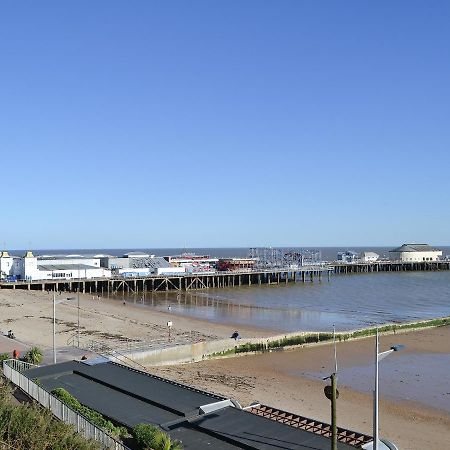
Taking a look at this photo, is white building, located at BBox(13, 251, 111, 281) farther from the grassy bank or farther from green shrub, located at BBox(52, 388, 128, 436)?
green shrub, located at BBox(52, 388, 128, 436)

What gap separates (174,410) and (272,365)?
1779 cm

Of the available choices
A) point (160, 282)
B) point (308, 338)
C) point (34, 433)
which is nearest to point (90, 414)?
point (34, 433)

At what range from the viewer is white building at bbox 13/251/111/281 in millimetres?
78250

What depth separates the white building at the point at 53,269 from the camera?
78.2 meters

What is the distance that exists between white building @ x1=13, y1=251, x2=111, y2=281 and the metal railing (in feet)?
195

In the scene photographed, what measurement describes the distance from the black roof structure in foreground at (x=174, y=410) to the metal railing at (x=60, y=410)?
63cm

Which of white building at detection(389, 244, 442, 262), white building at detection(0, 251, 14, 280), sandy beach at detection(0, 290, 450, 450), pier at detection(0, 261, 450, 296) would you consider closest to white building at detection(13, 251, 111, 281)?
white building at detection(0, 251, 14, 280)

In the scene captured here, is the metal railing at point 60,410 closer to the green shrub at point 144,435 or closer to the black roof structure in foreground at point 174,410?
the black roof structure in foreground at point 174,410

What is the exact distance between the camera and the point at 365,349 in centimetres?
3762

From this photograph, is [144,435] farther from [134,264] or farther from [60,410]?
[134,264]

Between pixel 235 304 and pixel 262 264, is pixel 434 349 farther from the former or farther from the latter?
pixel 262 264

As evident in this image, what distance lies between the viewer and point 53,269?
80.2 metres

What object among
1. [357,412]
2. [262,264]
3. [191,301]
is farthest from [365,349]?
[262,264]

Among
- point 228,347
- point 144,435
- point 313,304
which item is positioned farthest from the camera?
point 313,304
